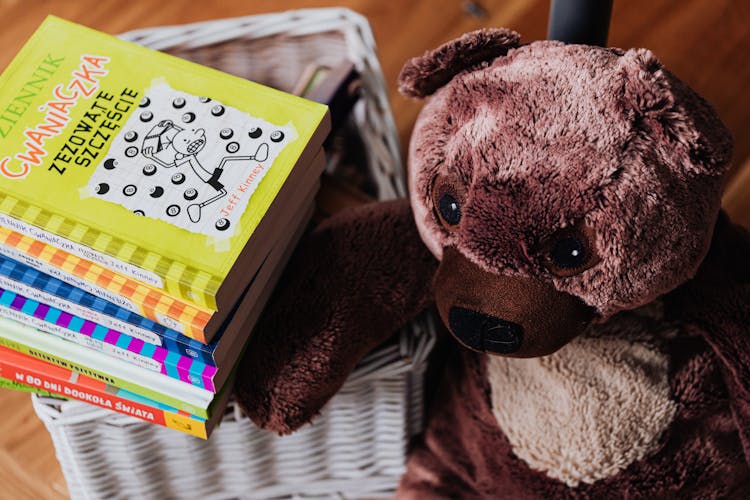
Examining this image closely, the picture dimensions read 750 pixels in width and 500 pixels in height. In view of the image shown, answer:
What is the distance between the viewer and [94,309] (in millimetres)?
715

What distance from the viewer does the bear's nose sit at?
2.24 ft

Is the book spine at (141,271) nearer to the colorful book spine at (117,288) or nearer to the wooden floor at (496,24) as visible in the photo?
the colorful book spine at (117,288)

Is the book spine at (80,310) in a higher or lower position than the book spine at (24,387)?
higher

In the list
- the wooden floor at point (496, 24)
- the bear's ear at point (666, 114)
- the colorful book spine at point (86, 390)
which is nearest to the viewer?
the bear's ear at point (666, 114)

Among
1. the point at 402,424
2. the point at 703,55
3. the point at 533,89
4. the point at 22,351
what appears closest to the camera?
the point at 533,89

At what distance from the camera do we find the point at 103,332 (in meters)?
0.73

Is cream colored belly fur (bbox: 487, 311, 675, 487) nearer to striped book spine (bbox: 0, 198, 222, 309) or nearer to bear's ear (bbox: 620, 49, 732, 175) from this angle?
bear's ear (bbox: 620, 49, 732, 175)

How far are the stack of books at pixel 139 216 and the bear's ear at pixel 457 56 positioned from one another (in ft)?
0.27

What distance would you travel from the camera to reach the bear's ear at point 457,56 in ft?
2.34

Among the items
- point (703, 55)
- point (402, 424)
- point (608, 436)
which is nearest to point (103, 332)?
point (402, 424)

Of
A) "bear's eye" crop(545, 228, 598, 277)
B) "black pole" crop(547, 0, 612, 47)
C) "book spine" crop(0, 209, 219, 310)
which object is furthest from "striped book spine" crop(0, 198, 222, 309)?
"black pole" crop(547, 0, 612, 47)

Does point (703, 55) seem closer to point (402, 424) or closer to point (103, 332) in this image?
point (402, 424)

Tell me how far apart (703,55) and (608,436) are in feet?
1.95

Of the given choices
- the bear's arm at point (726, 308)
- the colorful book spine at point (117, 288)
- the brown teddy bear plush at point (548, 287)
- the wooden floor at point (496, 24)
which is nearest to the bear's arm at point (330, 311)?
the brown teddy bear plush at point (548, 287)
